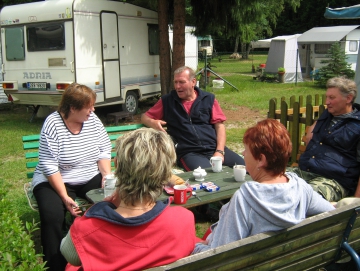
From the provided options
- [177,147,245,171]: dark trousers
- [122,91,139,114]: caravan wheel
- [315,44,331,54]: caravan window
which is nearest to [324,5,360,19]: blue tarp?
[177,147,245,171]: dark trousers

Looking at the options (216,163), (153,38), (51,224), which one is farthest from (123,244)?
(153,38)

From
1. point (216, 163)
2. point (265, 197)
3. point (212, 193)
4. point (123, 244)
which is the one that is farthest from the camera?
point (216, 163)

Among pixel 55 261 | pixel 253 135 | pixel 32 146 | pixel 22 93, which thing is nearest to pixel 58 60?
pixel 22 93

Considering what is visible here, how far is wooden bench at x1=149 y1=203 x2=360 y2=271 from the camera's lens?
187 centimetres

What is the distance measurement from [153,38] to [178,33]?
107 centimetres

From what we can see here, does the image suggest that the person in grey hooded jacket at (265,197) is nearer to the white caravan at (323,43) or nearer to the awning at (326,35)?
the white caravan at (323,43)

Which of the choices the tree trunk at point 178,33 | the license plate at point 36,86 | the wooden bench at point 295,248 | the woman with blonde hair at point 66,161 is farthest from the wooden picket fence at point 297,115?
the license plate at point 36,86

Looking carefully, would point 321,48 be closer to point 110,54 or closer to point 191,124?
point 110,54

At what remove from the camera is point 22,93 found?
10000 millimetres

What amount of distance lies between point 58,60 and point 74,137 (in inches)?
246

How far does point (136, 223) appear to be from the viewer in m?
1.85

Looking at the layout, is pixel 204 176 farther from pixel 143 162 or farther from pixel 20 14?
pixel 20 14

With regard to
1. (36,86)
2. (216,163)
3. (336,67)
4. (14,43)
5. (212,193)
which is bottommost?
(212,193)

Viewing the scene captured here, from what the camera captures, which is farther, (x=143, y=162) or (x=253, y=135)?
(x=253, y=135)
